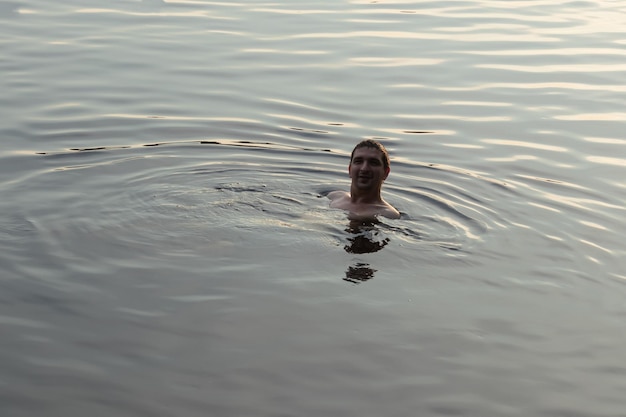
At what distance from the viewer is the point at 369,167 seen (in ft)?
36.4

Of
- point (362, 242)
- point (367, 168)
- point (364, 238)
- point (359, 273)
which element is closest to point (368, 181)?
point (367, 168)

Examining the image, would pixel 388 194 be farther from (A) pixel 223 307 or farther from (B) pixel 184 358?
(B) pixel 184 358

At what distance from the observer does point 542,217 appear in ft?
35.9

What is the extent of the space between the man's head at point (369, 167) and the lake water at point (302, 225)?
44 centimetres

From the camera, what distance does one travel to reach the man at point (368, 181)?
36.1ft

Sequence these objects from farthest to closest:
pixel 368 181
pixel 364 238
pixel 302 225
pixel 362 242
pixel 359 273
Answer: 1. pixel 368 181
2. pixel 302 225
3. pixel 364 238
4. pixel 362 242
5. pixel 359 273

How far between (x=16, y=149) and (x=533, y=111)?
725cm

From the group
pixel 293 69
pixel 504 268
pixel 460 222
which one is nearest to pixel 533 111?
pixel 293 69

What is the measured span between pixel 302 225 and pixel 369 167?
116cm

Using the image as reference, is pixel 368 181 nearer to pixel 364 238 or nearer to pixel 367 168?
pixel 367 168

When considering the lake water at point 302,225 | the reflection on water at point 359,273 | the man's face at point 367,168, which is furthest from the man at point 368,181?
the reflection on water at point 359,273

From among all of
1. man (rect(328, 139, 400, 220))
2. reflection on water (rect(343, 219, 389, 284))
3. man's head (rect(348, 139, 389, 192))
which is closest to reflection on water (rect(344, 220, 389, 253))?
reflection on water (rect(343, 219, 389, 284))

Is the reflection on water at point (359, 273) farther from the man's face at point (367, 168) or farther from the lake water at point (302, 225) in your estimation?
the man's face at point (367, 168)

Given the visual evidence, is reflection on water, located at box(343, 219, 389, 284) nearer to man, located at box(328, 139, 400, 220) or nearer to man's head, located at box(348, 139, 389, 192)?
man, located at box(328, 139, 400, 220)
